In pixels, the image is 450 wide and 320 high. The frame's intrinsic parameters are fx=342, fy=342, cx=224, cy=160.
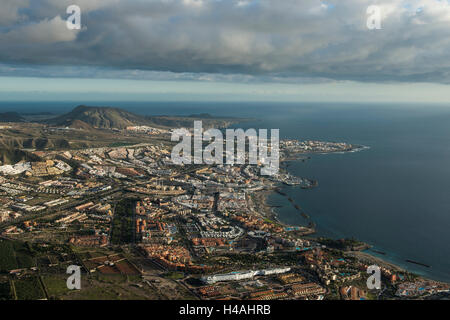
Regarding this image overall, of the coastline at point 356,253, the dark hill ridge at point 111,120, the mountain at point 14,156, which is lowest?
the coastline at point 356,253

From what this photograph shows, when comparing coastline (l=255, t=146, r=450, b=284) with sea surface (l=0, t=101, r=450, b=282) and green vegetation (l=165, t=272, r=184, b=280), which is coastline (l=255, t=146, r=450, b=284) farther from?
green vegetation (l=165, t=272, r=184, b=280)

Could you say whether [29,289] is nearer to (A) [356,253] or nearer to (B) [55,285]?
(B) [55,285]

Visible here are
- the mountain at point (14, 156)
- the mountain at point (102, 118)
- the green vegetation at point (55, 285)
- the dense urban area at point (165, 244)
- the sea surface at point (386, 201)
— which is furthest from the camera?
the mountain at point (102, 118)

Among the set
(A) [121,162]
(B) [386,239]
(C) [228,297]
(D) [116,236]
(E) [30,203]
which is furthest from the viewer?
(A) [121,162]

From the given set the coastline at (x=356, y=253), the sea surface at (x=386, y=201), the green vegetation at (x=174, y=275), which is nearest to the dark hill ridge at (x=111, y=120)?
the sea surface at (x=386, y=201)

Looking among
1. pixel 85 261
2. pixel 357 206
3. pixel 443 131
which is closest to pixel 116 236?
pixel 85 261

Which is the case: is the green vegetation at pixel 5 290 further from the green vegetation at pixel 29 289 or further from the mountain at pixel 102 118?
the mountain at pixel 102 118

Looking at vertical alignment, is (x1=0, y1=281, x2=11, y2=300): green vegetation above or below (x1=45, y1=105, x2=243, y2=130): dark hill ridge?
below

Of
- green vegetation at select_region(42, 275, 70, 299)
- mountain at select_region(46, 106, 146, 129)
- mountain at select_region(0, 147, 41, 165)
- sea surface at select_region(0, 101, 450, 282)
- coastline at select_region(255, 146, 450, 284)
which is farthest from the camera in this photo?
mountain at select_region(46, 106, 146, 129)

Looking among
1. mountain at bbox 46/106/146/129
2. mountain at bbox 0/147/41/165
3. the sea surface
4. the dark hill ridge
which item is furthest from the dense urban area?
mountain at bbox 46/106/146/129

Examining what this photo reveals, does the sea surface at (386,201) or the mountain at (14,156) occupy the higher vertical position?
the mountain at (14,156)
